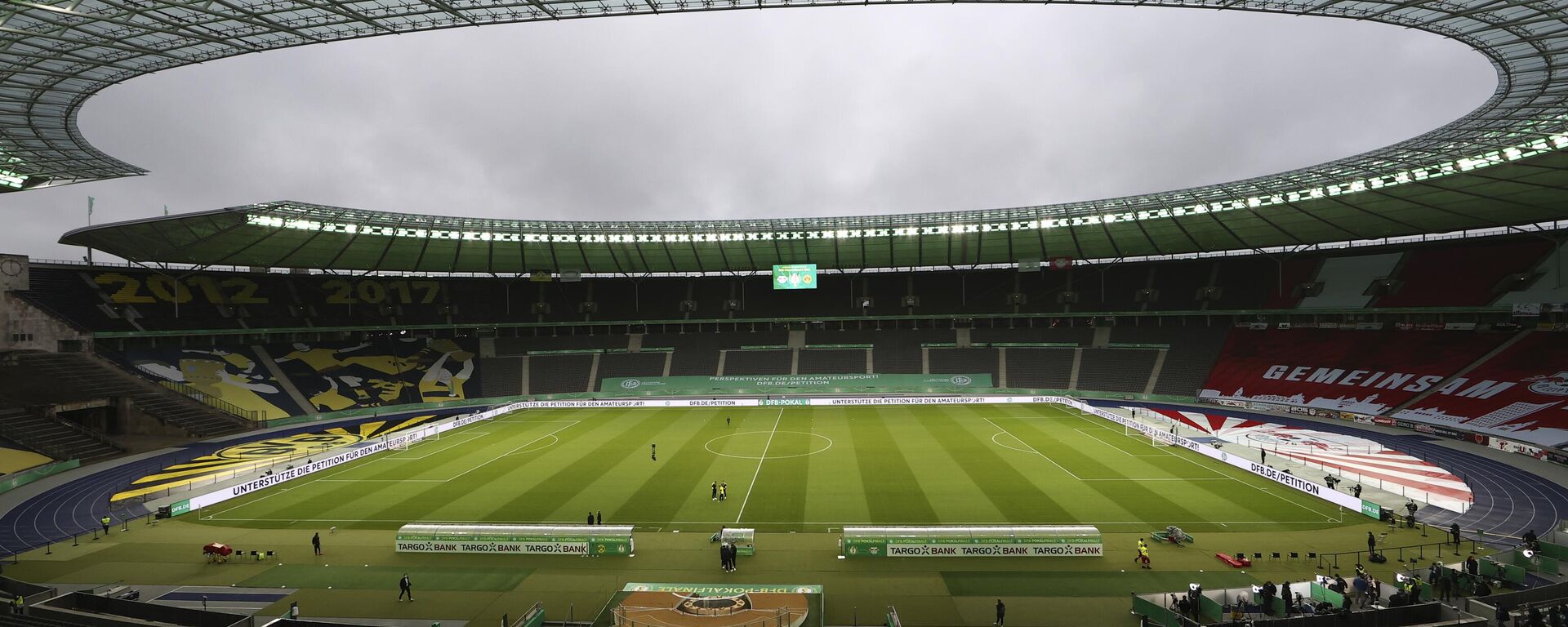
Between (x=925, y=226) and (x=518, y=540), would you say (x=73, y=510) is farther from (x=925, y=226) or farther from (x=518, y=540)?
(x=925, y=226)

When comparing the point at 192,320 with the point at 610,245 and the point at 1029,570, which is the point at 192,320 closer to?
the point at 610,245

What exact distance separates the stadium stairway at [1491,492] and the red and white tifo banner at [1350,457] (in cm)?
60

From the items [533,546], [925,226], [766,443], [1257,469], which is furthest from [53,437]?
[1257,469]

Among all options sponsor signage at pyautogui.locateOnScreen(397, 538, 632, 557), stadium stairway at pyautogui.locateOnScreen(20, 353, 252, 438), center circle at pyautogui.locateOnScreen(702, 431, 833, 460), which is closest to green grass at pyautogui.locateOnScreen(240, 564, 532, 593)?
sponsor signage at pyautogui.locateOnScreen(397, 538, 632, 557)

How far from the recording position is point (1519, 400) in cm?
3541

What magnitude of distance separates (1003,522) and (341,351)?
5623 cm

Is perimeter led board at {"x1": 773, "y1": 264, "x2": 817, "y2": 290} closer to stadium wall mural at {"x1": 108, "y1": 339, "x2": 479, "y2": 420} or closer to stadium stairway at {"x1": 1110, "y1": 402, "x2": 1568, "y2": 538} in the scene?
stadium wall mural at {"x1": 108, "y1": 339, "x2": 479, "y2": 420}

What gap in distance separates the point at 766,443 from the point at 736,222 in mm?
23889

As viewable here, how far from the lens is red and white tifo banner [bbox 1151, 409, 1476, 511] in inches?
1011

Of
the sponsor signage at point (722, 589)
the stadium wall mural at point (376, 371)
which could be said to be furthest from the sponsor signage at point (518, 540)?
the stadium wall mural at point (376, 371)

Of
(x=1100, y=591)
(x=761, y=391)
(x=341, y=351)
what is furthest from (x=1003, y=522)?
(x=341, y=351)

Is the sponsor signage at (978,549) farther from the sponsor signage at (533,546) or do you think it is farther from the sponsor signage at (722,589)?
the sponsor signage at (533,546)

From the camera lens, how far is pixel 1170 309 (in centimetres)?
5800

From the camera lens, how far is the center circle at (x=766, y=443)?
34125 millimetres
